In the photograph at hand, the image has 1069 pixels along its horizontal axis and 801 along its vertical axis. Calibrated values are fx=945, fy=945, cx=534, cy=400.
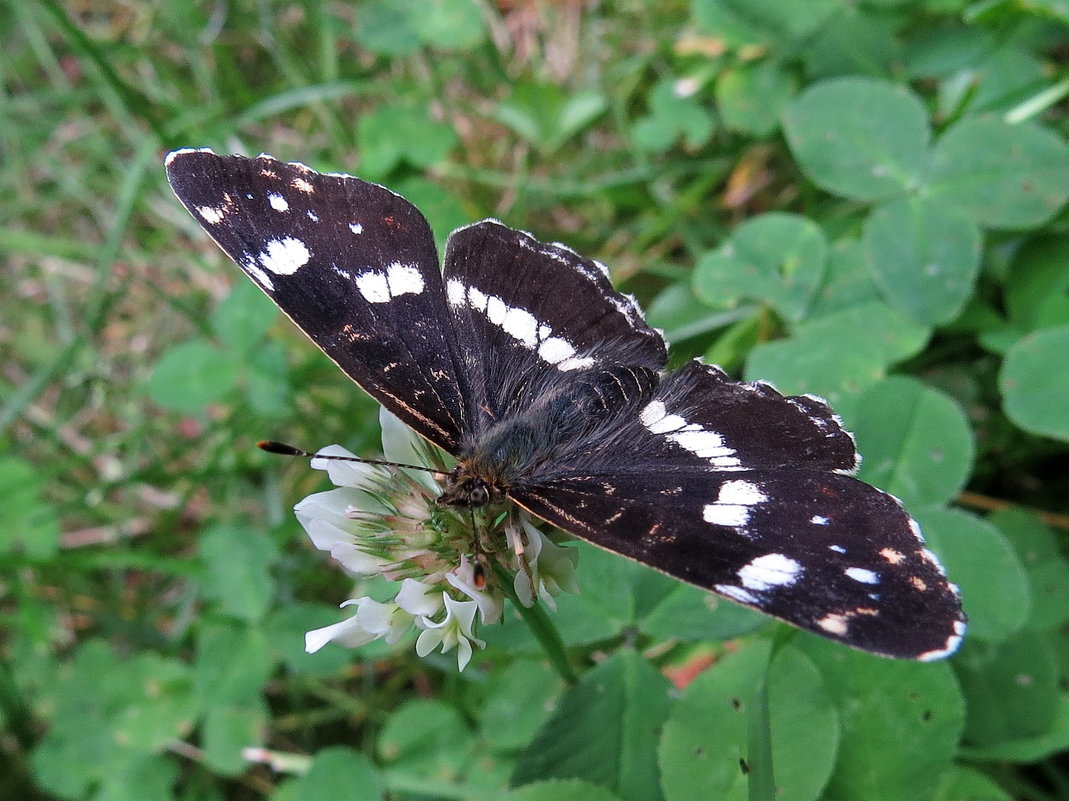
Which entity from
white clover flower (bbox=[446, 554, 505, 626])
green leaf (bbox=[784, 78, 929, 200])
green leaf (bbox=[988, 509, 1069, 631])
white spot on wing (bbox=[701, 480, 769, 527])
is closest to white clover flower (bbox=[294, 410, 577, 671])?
white clover flower (bbox=[446, 554, 505, 626])

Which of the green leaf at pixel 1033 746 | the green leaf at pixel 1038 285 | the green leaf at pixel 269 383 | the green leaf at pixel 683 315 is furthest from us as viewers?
the green leaf at pixel 269 383

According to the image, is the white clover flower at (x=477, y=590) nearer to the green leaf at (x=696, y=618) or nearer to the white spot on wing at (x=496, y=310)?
the green leaf at (x=696, y=618)

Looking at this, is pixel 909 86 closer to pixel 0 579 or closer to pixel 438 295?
pixel 438 295

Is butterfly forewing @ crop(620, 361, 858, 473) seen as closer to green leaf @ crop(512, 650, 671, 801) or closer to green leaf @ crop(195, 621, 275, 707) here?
green leaf @ crop(512, 650, 671, 801)

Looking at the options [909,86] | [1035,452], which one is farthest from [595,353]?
[909,86]

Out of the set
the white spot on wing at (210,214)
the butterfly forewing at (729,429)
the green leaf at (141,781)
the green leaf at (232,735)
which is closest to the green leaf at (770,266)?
the butterfly forewing at (729,429)

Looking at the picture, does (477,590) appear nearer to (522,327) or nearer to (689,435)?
(689,435)
